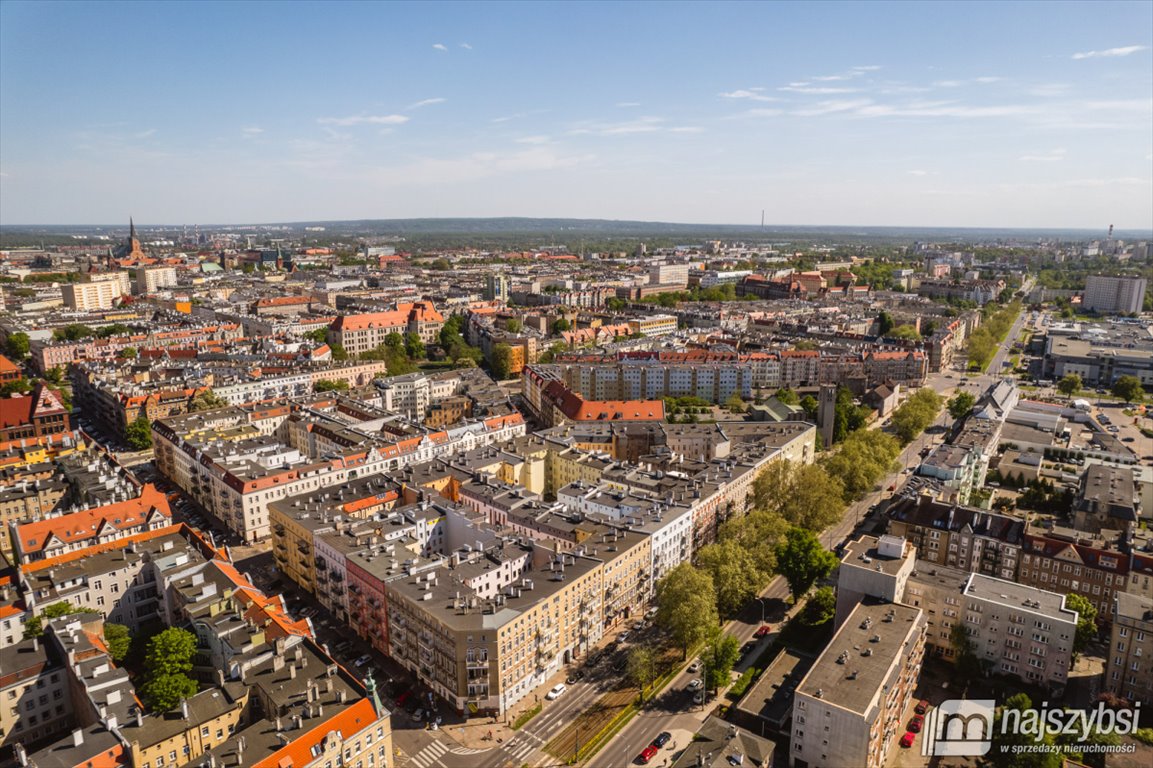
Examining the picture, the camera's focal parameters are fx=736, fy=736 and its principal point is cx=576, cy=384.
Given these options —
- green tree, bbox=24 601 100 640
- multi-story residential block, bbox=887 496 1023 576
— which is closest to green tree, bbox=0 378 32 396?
green tree, bbox=24 601 100 640

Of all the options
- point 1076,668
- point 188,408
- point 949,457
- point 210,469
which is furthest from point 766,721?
point 188,408

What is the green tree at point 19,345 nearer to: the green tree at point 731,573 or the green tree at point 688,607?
the green tree at point 731,573

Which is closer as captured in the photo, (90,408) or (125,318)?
(90,408)

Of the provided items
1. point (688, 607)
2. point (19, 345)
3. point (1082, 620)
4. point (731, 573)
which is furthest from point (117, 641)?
point (19, 345)

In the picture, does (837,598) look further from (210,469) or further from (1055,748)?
(210,469)

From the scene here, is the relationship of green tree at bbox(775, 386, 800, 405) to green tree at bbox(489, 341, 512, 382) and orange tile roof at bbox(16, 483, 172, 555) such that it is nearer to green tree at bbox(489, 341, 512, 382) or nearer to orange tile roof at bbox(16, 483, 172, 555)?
green tree at bbox(489, 341, 512, 382)
